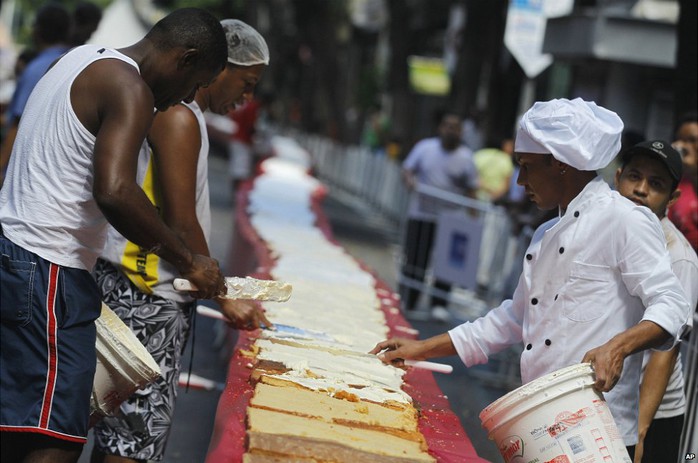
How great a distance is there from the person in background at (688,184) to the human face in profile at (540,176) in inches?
95.7

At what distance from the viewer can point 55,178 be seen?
148 inches

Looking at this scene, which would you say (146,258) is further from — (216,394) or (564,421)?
(216,394)

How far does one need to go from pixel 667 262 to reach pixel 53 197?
208 centimetres

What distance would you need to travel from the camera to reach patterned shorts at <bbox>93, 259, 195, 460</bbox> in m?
4.65

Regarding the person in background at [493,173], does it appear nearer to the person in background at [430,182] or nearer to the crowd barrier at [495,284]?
the crowd barrier at [495,284]

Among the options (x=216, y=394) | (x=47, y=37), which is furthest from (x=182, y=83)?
(x=47, y=37)

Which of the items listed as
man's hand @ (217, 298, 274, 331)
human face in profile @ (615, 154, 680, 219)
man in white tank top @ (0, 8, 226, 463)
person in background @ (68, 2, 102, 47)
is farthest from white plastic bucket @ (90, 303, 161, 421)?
person in background @ (68, 2, 102, 47)

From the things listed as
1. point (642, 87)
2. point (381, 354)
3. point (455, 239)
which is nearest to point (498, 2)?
point (642, 87)

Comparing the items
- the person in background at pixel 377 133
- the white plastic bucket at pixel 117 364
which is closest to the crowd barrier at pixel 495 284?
the white plastic bucket at pixel 117 364

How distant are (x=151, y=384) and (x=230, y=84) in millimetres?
1443

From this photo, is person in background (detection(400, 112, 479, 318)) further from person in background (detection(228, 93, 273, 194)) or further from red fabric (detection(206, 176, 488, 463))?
red fabric (detection(206, 176, 488, 463))

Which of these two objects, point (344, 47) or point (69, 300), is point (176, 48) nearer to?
point (69, 300)

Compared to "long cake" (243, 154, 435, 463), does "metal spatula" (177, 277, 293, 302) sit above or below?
above

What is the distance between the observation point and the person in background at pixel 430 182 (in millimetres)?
13039
